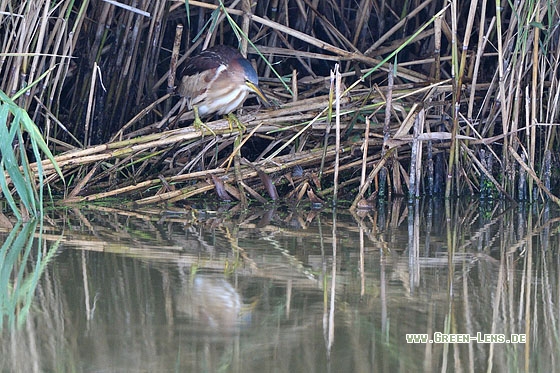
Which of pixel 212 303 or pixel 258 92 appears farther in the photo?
pixel 258 92

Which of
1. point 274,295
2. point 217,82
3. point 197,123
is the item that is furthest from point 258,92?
point 274,295

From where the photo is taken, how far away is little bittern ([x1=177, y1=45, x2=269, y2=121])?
3.53 meters

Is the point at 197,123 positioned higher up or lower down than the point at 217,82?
lower down

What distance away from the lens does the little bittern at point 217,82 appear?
3527 mm

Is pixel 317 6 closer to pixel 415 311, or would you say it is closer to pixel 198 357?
pixel 415 311

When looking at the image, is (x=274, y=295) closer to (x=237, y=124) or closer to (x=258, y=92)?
(x=237, y=124)

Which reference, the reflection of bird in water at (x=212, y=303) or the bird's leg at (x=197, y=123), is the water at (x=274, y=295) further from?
the bird's leg at (x=197, y=123)

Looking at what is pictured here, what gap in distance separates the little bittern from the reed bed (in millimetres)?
89

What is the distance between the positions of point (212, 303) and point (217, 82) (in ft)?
6.14

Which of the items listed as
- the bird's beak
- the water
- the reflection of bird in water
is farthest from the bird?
the reflection of bird in water

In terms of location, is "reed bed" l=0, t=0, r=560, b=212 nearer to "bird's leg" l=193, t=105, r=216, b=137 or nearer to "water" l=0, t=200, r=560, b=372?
"bird's leg" l=193, t=105, r=216, b=137

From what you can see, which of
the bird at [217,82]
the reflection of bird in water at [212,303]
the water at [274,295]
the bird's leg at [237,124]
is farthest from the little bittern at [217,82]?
the reflection of bird in water at [212,303]

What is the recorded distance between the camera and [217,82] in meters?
3.52

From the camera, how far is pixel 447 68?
392cm
